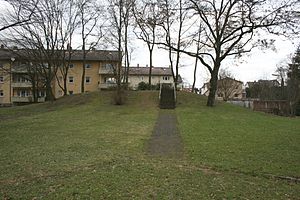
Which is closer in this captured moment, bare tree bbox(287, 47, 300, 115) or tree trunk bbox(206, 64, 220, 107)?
tree trunk bbox(206, 64, 220, 107)

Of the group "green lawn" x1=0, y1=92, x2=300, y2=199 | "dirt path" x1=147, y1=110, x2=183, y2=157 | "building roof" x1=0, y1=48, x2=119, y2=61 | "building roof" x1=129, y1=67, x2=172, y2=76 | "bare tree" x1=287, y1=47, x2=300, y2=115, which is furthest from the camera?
"building roof" x1=129, y1=67, x2=172, y2=76

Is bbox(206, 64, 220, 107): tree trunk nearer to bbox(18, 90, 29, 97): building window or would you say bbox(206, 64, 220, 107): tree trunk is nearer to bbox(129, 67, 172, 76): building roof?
bbox(18, 90, 29, 97): building window

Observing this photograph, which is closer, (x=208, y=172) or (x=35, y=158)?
(x=208, y=172)

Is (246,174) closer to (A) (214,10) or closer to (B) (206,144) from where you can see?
(B) (206,144)

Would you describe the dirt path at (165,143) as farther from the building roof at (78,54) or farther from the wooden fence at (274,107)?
the wooden fence at (274,107)

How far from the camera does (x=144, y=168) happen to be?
8.78 metres

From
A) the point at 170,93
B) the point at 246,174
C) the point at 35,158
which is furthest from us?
the point at 170,93

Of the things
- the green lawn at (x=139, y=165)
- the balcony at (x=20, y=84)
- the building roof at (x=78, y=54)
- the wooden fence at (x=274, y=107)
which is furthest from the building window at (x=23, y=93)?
the green lawn at (x=139, y=165)

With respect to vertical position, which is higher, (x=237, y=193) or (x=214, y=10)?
(x=214, y=10)

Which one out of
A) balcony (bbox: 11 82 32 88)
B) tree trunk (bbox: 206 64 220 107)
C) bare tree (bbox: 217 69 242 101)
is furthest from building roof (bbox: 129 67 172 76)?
tree trunk (bbox: 206 64 220 107)

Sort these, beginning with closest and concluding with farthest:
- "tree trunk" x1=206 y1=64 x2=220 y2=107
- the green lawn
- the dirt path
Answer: the green lawn < the dirt path < "tree trunk" x1=206 y1=64 x2=220 y2=107

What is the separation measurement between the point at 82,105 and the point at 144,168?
936 inches

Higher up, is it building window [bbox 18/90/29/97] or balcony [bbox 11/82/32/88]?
balcony [bbox 11/82/32/88]

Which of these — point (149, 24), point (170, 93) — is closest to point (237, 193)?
point (149, 24)
